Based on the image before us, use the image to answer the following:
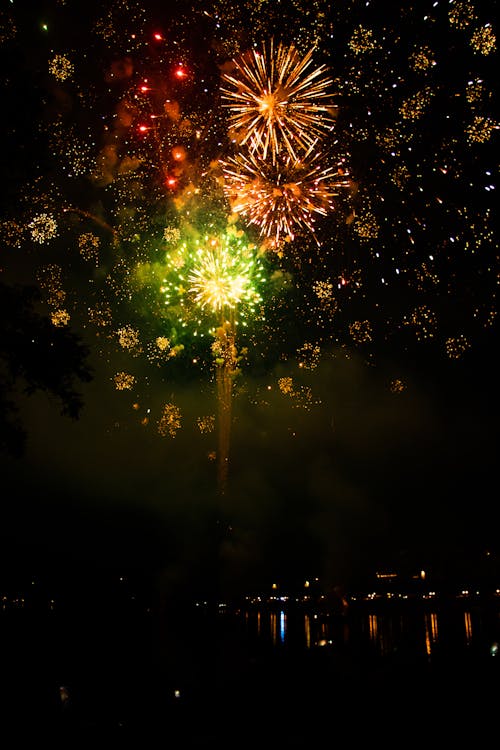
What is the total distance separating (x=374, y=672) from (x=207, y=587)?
167864 mm

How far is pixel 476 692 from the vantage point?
279 inches

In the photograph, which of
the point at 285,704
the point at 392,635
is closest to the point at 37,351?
the point at 285,704

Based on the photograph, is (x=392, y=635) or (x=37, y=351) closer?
(x=37, y=351)

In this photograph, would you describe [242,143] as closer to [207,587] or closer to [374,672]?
[374,672]

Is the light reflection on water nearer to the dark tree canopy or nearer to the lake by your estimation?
the lake

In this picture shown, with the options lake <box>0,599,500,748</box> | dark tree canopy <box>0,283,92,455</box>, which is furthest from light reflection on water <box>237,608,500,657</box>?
dark tree canopy <box>0,283,92,455</box>

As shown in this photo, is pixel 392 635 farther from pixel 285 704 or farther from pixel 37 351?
pixel 37 351

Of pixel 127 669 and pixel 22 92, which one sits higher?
pixel 22 92

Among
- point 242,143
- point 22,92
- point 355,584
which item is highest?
point 242,143

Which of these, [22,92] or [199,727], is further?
[22,92]

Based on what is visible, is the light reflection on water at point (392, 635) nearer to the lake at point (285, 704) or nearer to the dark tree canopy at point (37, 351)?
the lake at point (285, 704)

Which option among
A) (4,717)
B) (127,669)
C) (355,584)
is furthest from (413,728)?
(355,584)

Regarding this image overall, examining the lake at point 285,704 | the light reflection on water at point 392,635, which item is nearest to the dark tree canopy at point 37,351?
the lake at point 285,704

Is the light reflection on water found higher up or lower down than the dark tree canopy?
lower down
